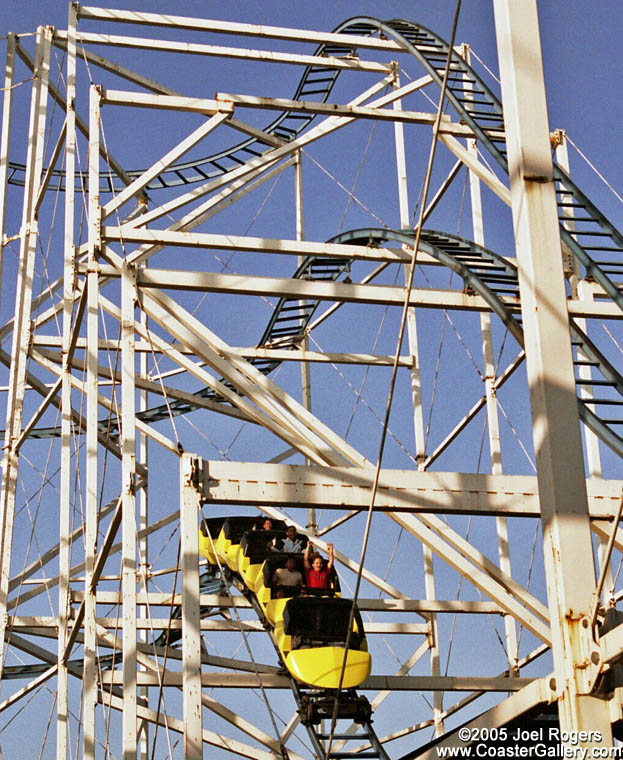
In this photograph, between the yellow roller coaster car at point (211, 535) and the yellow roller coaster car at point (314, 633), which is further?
the yellow roller coaster car at point (211, 535)

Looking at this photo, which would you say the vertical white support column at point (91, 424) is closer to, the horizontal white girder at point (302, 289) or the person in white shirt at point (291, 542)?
the horizontal white girder at point (302, 289)

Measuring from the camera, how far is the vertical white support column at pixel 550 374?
278 inches

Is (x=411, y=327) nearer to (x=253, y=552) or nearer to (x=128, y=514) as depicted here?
(x=253, y=552)

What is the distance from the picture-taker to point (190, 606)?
9742 millimetres

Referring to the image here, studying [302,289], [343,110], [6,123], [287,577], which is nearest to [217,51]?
[343,110]

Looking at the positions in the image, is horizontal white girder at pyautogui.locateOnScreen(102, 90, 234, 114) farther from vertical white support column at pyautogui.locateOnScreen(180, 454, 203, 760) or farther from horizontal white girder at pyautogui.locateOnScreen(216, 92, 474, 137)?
vertical white support column at pyautogui.locateOnScreen(180, 454, 203, 760)

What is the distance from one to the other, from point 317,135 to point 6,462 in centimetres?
643

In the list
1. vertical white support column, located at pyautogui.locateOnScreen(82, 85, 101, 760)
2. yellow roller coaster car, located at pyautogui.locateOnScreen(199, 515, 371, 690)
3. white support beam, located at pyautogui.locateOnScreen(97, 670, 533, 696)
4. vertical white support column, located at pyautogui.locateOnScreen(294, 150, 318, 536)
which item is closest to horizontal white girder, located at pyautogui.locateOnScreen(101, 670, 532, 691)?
white support beam, located at pyautogui.locateOnScreen(97, 670, 533, 696)

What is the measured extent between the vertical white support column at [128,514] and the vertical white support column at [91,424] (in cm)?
92

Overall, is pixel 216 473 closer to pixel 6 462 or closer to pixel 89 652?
pixel 89 652

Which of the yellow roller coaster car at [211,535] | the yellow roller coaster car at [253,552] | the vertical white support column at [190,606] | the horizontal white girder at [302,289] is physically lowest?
the vertical white support column at [190,606]

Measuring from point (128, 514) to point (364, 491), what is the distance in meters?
4.31

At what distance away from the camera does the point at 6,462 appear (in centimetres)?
1853

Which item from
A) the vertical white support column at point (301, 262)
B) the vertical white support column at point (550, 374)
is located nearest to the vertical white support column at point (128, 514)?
the vertical white support column at point (550, 374)
